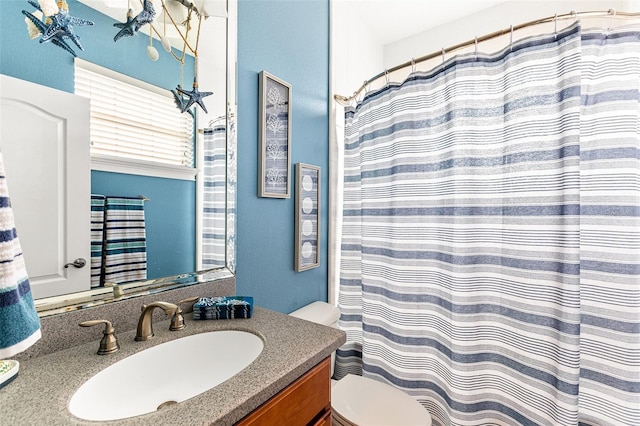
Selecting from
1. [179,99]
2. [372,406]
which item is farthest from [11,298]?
[372,406]

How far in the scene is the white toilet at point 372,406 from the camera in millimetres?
1180

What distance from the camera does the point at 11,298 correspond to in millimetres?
445

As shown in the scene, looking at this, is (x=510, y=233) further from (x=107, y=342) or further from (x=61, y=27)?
(x=61, y=27)

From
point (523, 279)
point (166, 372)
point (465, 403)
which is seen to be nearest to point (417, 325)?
point (465, 403)

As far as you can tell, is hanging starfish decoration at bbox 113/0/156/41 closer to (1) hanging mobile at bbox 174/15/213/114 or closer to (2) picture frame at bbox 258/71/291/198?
(1) hanging mobile at bbox 174/15/213/114

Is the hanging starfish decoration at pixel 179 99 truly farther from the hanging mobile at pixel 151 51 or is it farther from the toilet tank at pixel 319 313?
the toilet tank at pixel 319 313

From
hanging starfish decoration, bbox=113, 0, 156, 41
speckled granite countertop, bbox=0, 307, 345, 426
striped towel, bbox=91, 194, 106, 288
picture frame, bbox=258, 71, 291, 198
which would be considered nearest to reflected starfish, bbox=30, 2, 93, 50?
hanging starfish decoration, bbox=113, 0, 156, 41

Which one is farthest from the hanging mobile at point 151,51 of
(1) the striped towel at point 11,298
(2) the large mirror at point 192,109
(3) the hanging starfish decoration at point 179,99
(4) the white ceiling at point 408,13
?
(4) the white ceiling at point 408,13

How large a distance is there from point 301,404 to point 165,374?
1.27ft

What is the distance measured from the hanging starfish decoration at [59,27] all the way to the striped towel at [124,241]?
16.7 inches

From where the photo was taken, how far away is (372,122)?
1684 mm

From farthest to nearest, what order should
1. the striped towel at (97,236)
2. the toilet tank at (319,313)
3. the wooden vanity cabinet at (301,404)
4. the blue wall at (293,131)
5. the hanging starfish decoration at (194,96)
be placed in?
the toilet tank at (319,313) < the blue wall at (293,131) < the hanging starfish decoration at (194,96) < the striped towel at (97,236) < the wooden vanity cabinet at (301,404)

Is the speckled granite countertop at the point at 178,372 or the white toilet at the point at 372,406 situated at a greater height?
the speckled granite countertop at the point at 178,372

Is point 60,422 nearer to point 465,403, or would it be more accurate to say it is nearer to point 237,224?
point 237,224
